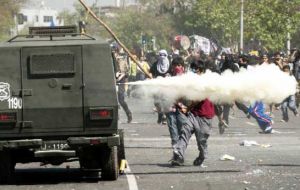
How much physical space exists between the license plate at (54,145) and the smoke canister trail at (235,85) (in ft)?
6.28

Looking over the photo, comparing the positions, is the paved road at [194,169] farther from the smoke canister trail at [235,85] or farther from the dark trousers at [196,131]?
the smoke canister trail at [235,85]

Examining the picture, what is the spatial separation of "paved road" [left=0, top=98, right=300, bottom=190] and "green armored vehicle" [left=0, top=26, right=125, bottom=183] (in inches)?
26.2

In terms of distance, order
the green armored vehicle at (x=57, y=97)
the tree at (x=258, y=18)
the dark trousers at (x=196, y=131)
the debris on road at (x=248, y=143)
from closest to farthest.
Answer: the green armored vehicle at (x=57, y=97) < the dark trousers at (x=196, y=131) < the debris on road at (x=248, y=143) < the tree at (x=258, y=18)

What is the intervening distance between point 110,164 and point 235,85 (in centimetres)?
267

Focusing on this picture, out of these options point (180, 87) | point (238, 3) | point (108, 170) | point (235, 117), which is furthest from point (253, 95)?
point (238, 3)

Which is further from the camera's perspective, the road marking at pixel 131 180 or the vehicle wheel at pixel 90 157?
the vehicle wheel at pixel 90 157

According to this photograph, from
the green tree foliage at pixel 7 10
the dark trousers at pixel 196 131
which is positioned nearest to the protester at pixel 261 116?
the dark trousers at pixel 196 131

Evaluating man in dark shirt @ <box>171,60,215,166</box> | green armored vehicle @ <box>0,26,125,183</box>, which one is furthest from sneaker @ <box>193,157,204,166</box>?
green armored vehicle @ <box>0,26,125,183</box>

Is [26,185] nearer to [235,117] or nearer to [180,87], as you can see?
[180,87]

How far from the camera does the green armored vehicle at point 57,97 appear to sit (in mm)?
13797

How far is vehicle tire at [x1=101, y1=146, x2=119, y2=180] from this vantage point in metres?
14.0

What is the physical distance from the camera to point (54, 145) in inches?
543

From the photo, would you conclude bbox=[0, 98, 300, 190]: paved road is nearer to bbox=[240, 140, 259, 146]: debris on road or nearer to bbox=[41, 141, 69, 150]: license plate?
bbox=[240, 140, 259, 146]: debris on road

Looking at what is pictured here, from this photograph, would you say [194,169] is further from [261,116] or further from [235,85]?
[261,116]
